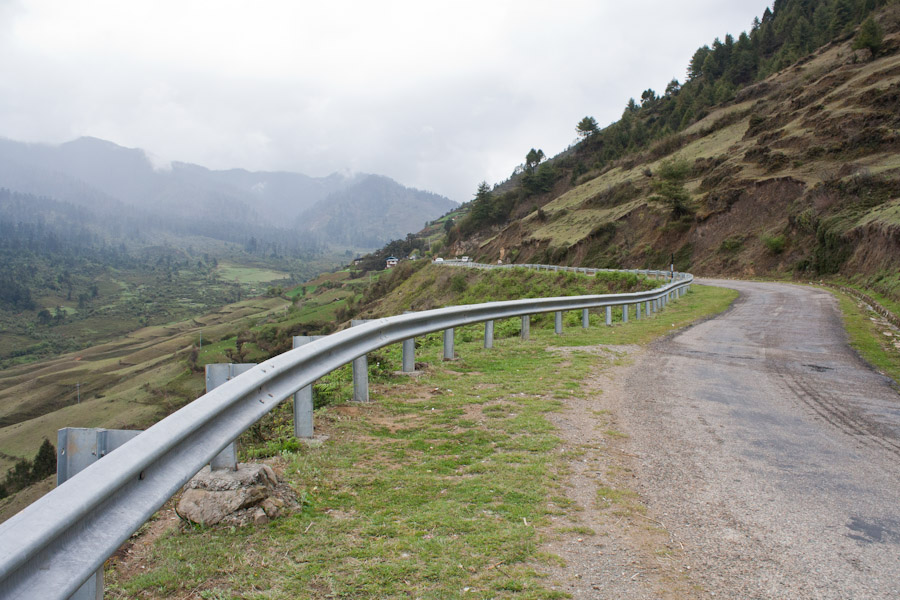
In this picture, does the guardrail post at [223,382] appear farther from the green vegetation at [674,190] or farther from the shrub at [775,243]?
the green vegetation at [674,190]

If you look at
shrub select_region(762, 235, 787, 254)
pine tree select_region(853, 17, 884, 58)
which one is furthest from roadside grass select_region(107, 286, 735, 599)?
pine tree select_region(853, 17, 884, 58)

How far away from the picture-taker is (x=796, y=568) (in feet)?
9.42

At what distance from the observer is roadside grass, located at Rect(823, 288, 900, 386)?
8.98 metres

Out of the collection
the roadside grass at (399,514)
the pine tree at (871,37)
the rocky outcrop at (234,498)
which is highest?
the pine tree at (871,37)

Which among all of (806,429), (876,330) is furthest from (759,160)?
(806,429)

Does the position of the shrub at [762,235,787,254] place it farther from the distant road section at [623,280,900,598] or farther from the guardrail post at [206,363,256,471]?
the guardrail post at [206,363,256,471]

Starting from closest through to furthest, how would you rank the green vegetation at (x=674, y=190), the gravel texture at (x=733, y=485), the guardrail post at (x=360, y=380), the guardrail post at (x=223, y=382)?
the gravel texture at (x=733, y=485), the guardrail post at (x=223, y=382), the guardrail post at (x=360, y=380), the green vegetation at (x=674, y=190)

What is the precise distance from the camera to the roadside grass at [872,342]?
8.98m

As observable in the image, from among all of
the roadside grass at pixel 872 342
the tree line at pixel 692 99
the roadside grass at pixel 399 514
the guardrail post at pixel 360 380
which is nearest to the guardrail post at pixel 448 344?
the roadside grass at pixel 399 514

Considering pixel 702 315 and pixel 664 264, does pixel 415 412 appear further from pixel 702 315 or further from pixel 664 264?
pixel 664 264

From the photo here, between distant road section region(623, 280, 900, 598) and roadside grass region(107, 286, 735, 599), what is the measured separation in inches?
25.5

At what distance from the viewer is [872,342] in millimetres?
11328

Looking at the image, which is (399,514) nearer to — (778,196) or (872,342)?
(872,342)

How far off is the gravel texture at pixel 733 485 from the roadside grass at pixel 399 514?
0.23 meters
